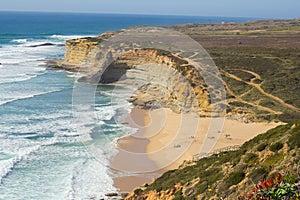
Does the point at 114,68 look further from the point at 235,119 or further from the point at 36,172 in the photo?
the point at 36,172

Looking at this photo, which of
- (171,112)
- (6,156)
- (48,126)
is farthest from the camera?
(171,112)

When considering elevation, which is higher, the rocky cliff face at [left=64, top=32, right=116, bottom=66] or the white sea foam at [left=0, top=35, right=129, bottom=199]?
the rocky cliff face at [left=64, top=32, right=116, bottom=66]

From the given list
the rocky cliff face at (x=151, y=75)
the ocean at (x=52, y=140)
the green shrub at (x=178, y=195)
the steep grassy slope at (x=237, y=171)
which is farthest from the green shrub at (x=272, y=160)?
the rocky cliff face at (x=151, y=75)

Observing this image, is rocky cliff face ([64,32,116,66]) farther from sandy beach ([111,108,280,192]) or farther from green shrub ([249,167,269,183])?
green shrub ([249,167,269,183])

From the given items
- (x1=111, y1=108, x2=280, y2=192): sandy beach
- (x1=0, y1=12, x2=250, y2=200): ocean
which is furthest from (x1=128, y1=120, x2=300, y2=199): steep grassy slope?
(x1=111, y1=108, x2=280, y2=192): sandy beach

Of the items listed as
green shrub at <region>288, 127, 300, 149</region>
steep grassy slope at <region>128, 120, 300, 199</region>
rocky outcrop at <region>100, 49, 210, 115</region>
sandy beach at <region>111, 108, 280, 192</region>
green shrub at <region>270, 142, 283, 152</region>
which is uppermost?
green shrub at <region>288, 127, 300, 149</region>

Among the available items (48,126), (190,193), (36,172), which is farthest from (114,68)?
(190,193)

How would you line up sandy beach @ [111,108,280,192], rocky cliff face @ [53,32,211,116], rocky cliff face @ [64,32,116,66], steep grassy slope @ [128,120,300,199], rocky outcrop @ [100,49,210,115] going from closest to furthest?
1. steep grassy slope @ [128,120,300,199]
2. sandy beach @ [111,108,280,192]
3. rocky outcrop @ [100,49,210,115]
4. rocky cliff face @ [53,32,211,116]
5. rocky cliff face @ [64,32,116,66]
